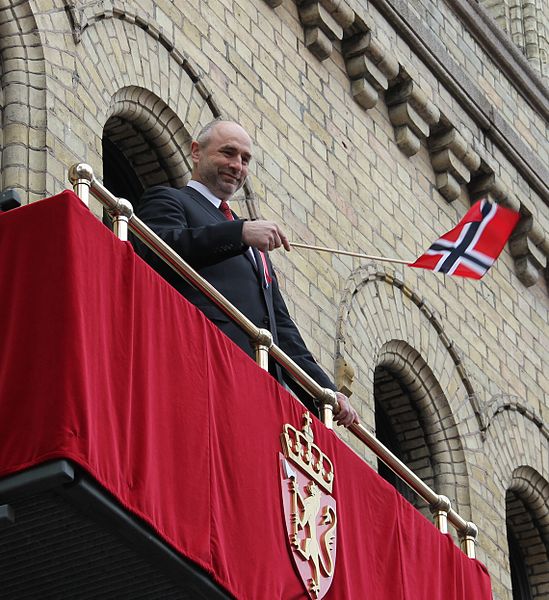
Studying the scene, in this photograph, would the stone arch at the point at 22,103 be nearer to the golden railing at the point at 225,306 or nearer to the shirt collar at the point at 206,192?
the shirt collar at the point at 206,192

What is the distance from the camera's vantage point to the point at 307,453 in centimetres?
898

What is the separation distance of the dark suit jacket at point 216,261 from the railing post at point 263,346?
0.47ft

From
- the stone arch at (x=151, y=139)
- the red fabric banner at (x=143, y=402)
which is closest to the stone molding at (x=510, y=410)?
the stone arch at (x=151, y=139)

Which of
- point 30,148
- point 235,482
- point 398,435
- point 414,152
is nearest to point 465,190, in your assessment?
point 414,152

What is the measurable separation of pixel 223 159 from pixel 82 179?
1.37 m

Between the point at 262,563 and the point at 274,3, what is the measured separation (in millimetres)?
6204

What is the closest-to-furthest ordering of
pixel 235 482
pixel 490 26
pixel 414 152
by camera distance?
1. pixel 235 482
2. pixel 414 152
3. pixel 490 26

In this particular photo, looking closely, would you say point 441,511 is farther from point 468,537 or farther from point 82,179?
point 82,179

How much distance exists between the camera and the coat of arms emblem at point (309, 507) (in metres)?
8.72

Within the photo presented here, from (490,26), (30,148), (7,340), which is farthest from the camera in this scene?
(490,26)

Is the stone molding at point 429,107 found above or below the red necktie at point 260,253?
above

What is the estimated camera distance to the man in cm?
879

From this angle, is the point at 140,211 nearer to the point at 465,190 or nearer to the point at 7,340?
the point at 7,340

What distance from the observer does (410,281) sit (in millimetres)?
14711
